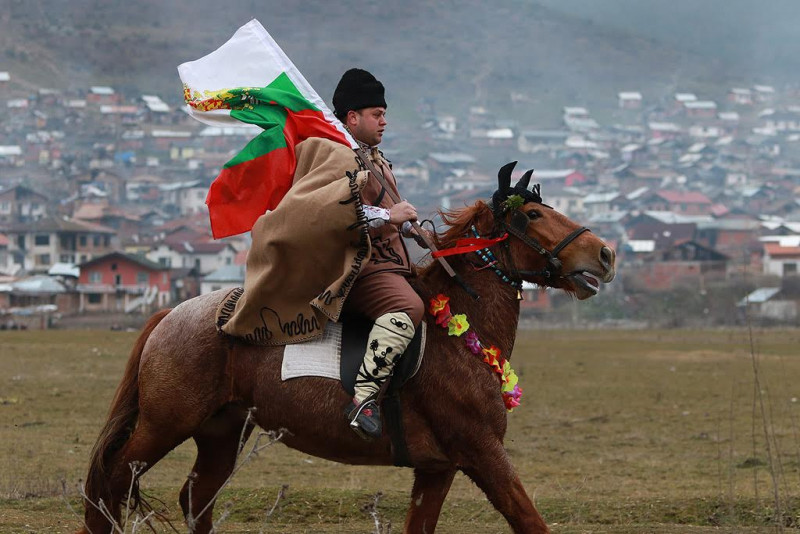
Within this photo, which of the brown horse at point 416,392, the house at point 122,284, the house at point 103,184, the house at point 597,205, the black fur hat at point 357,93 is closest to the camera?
the brown horse at point 416,392

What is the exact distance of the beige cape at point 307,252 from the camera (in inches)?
274

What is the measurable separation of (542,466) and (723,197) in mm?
150597

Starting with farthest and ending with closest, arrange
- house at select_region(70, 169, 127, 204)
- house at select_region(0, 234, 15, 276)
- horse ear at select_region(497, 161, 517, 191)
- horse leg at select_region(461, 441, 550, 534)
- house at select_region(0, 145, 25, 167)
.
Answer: house at select_region(0, 145, 25, 167) → house at select_region(70, 169, 127, 204) → house at select_region(0, 234, 15, 276) → horse ear at select_region(497, 161, 517, 191) → horse leg at select_region(461, 441, 550, 534)

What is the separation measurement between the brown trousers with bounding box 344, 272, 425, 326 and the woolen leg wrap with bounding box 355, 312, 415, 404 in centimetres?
8

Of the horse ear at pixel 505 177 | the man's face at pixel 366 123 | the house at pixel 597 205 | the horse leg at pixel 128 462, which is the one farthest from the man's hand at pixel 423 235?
the house at pixel 597 205

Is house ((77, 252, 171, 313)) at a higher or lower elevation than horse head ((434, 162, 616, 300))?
lower

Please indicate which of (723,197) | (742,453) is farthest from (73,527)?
(723,197)

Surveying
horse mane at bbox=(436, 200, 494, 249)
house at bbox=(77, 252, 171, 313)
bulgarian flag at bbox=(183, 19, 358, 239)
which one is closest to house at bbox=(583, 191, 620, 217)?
house at bbox=(77, 252, 171, 313)

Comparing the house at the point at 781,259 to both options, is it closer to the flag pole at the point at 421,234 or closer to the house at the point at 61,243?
the house at the point at 61,243

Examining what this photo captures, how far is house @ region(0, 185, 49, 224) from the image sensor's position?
412 feet

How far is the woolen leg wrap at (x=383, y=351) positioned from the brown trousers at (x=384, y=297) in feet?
0.27

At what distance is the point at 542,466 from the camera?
15.3 metres

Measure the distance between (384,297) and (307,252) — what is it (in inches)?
20.1

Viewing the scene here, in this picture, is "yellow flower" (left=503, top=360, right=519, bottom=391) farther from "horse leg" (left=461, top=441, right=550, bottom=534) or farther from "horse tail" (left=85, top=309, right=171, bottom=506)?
"horse tail" (left=85, top=309, right=171, bottom=506)
